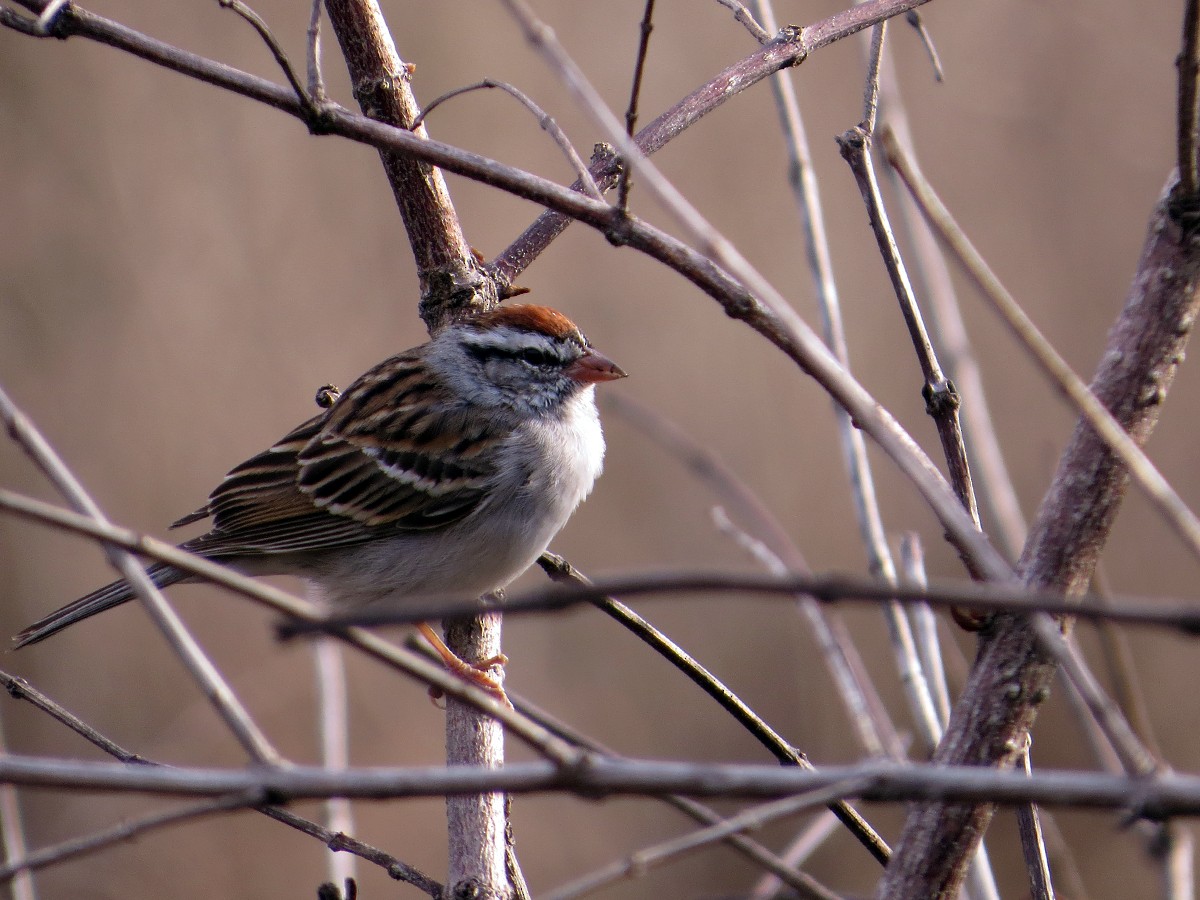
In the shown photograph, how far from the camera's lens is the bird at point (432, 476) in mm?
3246

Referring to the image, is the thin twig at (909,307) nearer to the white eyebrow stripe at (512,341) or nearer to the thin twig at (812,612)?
the thin twig at (812,612)

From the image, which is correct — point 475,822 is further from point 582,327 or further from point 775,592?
point 582,327

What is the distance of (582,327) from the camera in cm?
626

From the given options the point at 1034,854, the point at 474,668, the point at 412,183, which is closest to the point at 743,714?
the point at 1034,854

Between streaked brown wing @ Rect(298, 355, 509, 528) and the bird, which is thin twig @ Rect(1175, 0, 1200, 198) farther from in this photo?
streaked brown wing @ Rect(298, 355, 509, 528)

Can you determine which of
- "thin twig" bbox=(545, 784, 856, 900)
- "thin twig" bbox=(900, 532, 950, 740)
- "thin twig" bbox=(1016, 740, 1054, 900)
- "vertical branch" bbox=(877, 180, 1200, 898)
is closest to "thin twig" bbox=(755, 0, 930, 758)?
"thin twig" bbox=(900, 532, 950, 740)

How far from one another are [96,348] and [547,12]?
317 cm

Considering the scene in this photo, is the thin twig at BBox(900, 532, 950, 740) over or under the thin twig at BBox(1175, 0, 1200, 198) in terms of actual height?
under

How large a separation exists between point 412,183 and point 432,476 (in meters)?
0.95

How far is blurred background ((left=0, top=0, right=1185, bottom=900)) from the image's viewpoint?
557 cm

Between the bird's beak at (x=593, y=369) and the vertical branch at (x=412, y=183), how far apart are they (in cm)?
48

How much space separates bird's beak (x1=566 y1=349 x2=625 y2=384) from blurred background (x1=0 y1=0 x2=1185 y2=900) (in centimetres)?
167

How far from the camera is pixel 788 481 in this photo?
→ 6.53 m

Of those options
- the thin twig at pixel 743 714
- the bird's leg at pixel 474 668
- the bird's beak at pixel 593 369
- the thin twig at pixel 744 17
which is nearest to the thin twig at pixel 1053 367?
the thin twig at pixel 743 714
